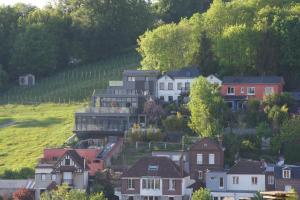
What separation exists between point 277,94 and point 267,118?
11.2ft

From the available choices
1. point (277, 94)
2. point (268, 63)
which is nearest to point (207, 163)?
point (277, 94)

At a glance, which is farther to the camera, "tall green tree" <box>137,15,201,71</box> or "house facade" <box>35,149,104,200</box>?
"tall green tree" <box>137,15,201,71</box>

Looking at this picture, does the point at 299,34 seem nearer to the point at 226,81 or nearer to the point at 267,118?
the point at 226,81

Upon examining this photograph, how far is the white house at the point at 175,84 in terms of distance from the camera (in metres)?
66.6

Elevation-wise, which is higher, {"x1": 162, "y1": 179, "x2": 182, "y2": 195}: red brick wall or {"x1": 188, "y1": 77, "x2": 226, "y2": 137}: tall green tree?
{"x1": 188, "y1": 77, "x2": 226, "y2": 137}: tall green tree

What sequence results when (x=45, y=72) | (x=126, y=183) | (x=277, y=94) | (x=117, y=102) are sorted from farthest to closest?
(x=45, y=72) < (x=117, y=102) < (x=277, y=94) < (x=126, y=183)

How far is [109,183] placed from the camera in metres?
53.0

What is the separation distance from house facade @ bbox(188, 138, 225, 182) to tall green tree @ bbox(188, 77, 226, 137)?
231cm

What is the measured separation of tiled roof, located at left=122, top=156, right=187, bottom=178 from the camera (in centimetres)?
5259

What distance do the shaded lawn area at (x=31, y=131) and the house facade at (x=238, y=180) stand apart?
40.1 feet

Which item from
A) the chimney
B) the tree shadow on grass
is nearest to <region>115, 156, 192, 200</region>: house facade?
the chimney

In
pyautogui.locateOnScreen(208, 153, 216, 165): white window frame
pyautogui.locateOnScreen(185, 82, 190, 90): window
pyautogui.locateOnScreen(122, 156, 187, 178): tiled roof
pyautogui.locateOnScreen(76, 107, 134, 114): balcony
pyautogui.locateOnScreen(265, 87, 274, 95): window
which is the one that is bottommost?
pyautogui.locateOnScreen(122, 156, 187, 178): tiled roof

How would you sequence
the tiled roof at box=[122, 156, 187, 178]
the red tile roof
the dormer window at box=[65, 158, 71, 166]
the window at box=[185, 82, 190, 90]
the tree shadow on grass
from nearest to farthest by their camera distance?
the tiled roof at box=[122, 156, 187, 178] < the dormer window at box=[65, 158, 71, 166] < the red tile roof < the window at box=[185, 82, 190, 90] < the tree shadow on grass

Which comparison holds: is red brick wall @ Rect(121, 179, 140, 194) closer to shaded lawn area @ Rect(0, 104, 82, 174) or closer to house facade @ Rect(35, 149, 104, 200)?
house facade @ Rect(35, 149, 104, 200)
